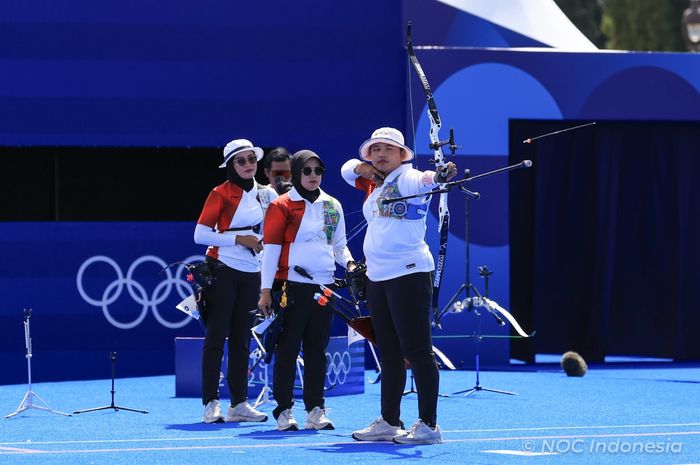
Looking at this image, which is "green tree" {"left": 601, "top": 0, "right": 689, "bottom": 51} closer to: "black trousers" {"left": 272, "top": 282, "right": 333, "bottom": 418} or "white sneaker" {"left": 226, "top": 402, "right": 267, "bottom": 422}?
"white sneaker" {"left": 226, "top": 402, "right": 267, "bottom": 422}

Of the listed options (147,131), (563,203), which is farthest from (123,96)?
(563,203)

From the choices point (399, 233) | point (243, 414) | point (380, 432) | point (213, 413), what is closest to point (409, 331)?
point (399, 233)

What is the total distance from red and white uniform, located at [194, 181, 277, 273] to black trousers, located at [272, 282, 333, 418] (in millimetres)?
784

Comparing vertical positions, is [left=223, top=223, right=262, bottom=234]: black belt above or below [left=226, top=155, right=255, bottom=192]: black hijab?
below

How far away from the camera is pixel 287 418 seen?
9008 mm

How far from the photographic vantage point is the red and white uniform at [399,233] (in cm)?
811

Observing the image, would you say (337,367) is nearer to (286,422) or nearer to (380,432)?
(286,422)

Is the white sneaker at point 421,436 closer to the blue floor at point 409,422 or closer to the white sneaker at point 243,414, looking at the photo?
the blue floor at point 409,422

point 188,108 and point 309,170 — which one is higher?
point 188,108

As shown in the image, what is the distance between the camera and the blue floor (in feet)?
25.1

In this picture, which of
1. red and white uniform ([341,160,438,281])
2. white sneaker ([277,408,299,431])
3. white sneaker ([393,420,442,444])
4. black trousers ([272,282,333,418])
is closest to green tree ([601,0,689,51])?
black trousers ([272,282,333,418])

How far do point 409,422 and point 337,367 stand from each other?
90.1 inches

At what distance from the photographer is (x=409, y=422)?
31.2 feet

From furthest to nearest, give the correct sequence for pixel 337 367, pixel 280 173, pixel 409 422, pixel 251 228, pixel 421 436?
pixel 337 367 < pixel 280 173 < pixel 251 228 < pixel 409 422 < pixel 421 436
